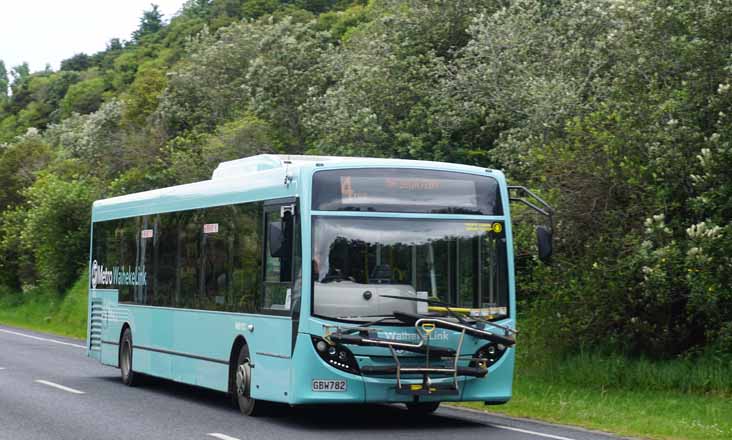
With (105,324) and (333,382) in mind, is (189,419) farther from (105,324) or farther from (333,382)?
(105,324)

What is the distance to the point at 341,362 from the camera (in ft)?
43.2

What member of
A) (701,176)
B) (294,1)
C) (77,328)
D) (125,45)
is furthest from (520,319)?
(125,45)

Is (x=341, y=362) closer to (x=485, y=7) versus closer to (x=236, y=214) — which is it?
(x=236, y=214)

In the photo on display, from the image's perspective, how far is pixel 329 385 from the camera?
1312 centimetres

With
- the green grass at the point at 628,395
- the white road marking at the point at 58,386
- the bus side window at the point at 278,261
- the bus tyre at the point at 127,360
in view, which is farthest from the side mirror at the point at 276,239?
the bus tyre at the point at 127,360

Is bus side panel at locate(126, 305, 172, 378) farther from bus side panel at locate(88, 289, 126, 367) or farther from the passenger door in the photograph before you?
the passenger door

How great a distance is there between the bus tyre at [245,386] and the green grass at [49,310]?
22933 mm

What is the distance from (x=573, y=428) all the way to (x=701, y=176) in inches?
237

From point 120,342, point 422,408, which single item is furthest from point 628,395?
point 120,342

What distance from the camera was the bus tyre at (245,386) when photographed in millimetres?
14773

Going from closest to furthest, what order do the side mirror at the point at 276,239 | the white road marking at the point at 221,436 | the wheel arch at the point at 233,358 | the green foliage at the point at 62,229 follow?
1. the white road marking at the point at 221,436
2. the side mirror at the point at 276,239
3. the wheel arch at the point at 233,358
4. the green foliage at the point at 62,229

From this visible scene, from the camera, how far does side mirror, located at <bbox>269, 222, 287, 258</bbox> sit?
1339 cm

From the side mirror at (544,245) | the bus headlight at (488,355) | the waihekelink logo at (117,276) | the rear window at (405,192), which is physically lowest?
the bus headlight at (488,355)

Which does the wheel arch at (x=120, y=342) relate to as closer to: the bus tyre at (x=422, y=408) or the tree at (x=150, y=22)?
the bus tyre at (x=422, y=408)
